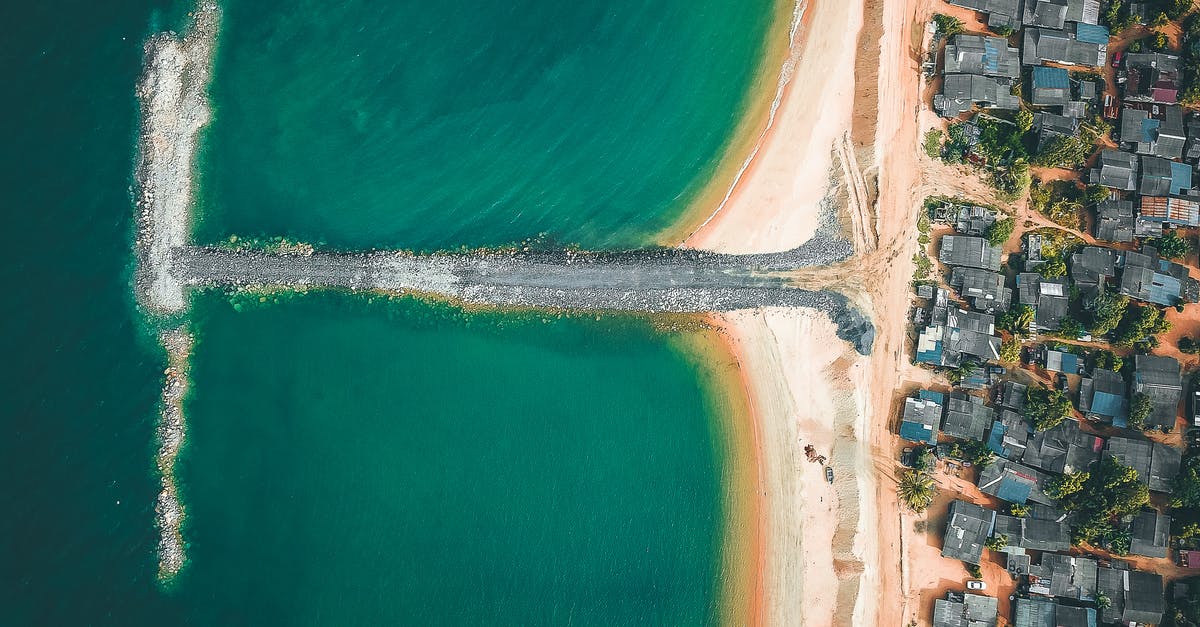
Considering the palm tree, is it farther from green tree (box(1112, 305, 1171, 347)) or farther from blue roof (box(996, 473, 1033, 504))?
green tree (box(1112, 305, 1171, 347))

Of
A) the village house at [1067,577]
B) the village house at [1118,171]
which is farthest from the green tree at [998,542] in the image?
the village house at [1118,171]

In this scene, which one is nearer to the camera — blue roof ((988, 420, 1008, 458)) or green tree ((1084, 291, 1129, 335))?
green tree ((1084, 291, 1129, 335))

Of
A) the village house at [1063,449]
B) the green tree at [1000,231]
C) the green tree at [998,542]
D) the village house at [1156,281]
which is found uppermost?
the green tree at [1000,231]

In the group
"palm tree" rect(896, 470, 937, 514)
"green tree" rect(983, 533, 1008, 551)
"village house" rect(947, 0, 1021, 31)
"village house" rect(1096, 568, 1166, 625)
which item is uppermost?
"village house" rect(947, 0, 1021, 31)

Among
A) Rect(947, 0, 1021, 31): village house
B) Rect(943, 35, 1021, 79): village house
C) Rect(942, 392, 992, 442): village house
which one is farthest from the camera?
Rect(947, 0, 1021, 31): village house

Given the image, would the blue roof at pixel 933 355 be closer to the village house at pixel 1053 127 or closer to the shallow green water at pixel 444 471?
the shallow green water at pixel 444 471

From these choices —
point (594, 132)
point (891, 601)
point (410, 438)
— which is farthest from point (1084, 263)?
point (410, 438)

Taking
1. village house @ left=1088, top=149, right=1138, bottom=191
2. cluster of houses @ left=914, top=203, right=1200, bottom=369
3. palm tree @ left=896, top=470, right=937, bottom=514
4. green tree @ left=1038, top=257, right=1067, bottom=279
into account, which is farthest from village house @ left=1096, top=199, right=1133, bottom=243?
palm tree @ left=896, top=470, right=937, bottom=514
